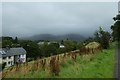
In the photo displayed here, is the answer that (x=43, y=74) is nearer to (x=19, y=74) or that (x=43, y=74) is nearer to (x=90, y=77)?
(x=19, y=74)

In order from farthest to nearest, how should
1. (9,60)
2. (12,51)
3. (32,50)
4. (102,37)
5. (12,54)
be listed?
(32,50)
(12,51)
(12,54)
(9,60)
(102,37)

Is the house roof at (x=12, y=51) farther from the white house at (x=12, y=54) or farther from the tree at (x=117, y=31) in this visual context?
the tree at (x=117, y=31)

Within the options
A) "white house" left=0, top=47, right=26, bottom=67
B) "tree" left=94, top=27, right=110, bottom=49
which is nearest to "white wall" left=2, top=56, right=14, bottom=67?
"white house" left=0, top=47, right=26, bottom=67

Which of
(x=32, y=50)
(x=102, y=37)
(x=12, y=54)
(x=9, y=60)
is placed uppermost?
(x=102, y=37)

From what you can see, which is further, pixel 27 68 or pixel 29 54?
pixel 29 54

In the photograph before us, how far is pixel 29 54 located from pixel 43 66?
70773mm

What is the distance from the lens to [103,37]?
134ft

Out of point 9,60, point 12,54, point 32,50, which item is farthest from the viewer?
point 32,50

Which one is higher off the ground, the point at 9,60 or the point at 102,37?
the point at 102,37

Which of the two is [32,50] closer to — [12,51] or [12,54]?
[12,51]

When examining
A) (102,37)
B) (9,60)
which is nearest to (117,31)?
(102,37)

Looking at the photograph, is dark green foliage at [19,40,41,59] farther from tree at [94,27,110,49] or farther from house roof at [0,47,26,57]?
tree at [94,27,110,49]

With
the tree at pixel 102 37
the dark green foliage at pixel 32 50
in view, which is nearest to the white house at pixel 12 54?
the dark green foliage at pixel 32 50

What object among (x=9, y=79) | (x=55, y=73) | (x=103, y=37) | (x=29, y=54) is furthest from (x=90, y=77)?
(x=29, y=54)
